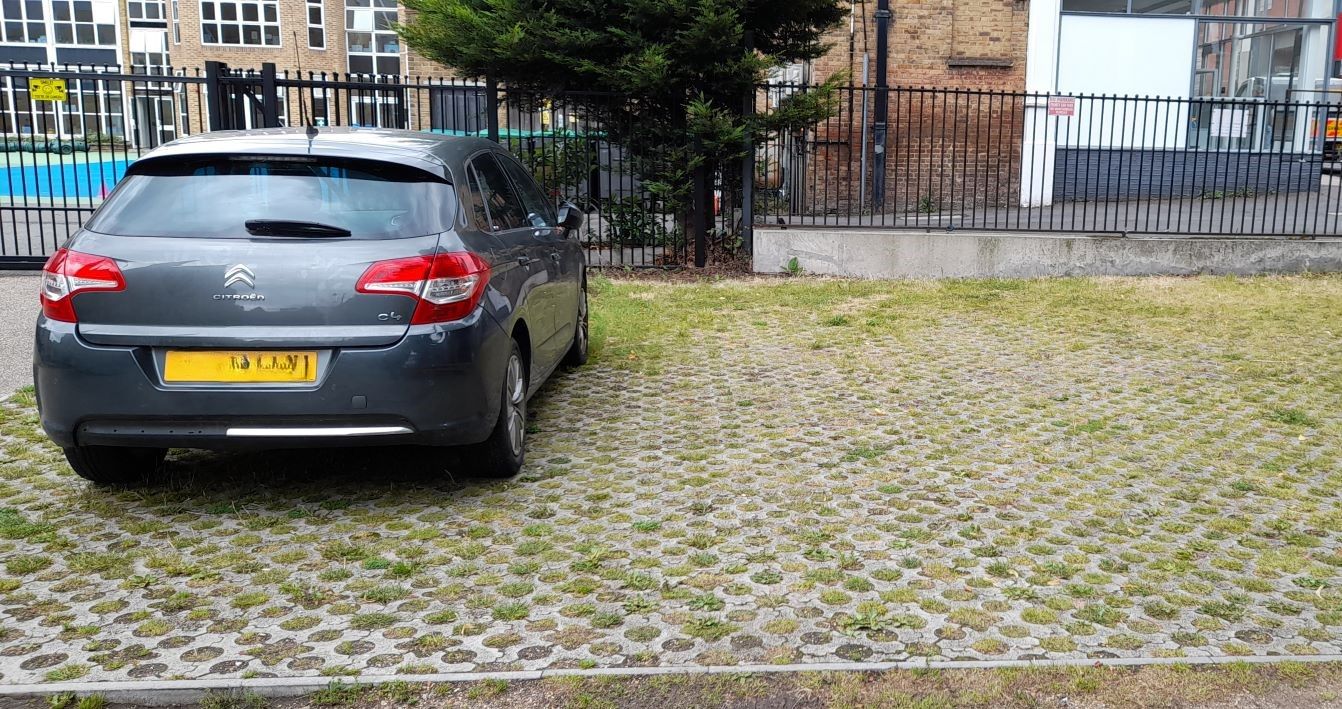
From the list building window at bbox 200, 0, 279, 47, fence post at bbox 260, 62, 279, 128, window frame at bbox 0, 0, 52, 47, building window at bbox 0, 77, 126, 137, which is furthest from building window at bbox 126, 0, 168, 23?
fence post at bbox 260, 62, 279, 128

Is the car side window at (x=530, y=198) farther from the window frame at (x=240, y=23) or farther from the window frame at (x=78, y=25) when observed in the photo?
the window frame at (x=78, y=25)

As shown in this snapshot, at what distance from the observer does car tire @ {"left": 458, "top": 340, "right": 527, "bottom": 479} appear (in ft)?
16.7

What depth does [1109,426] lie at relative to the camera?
249 inches

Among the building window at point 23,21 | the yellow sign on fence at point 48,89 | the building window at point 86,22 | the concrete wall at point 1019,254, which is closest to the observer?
the yellow sign on fence at point 48,89

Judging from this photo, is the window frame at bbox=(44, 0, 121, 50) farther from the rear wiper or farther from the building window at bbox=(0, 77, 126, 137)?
the rear wiper

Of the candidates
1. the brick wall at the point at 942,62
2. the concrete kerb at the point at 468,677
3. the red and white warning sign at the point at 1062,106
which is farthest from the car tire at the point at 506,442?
the brick wall at the point at 942,62

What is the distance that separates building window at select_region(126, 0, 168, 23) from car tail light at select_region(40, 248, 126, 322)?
64.8 m

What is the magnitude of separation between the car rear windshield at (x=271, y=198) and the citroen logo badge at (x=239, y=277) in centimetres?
21

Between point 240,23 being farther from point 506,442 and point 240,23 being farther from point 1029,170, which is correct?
point 506,442

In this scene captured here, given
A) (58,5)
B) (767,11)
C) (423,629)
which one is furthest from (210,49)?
(423,629)

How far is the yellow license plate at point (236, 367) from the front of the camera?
4.37 metres

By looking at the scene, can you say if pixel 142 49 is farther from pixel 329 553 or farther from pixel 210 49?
pixel 329 553

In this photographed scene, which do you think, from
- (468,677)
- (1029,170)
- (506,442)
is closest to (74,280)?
(506,442)

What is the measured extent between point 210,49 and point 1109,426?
2312 inches
